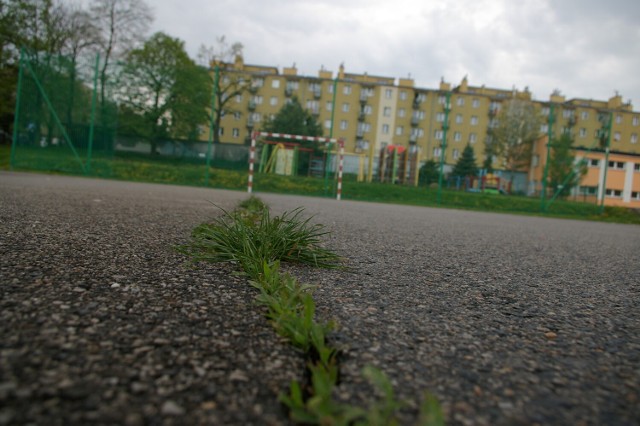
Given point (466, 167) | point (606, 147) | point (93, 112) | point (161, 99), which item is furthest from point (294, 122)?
point (606, 147)

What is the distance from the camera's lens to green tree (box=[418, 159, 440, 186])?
664 inches

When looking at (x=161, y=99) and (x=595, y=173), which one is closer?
(x=595, y=173)

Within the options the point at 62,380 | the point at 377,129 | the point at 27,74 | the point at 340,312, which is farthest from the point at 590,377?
the point at 377,129

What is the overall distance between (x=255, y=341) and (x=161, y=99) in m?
22.1

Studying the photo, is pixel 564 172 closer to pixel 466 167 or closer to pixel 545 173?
pixel 545 173

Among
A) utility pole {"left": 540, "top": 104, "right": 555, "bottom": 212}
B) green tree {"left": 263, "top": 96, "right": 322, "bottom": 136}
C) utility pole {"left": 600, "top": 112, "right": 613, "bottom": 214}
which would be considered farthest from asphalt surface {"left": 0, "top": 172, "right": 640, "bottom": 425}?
green tree {"left": 263, "top": 96, "right": 322, "bottom": 136}

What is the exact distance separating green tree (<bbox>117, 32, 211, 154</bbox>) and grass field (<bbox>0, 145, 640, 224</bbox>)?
1117 millimetres

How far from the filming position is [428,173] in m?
17.2

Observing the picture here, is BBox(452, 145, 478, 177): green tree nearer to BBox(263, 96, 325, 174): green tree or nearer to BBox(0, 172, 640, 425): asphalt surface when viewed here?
BBox(263, 96, 325, 174): green tree

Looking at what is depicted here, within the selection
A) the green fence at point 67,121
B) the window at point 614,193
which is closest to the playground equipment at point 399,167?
the window at point 614,193

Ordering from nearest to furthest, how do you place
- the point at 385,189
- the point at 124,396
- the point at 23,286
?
1. the point at 124,396
2. the point at 23,286
3. the point at 385,189

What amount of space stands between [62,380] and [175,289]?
2.46ft

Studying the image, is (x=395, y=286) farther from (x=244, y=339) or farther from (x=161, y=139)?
(x=161, y=139)

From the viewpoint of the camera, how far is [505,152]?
34688 millimetres
